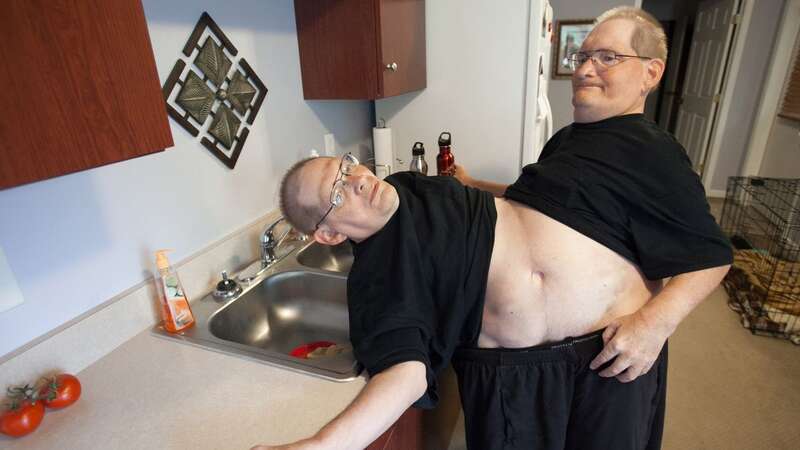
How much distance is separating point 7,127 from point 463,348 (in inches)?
34.3

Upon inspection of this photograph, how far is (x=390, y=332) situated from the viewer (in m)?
0.79

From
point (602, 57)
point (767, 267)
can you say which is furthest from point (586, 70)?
point (767, 267)

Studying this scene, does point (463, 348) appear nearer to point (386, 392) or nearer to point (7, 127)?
point (386, 392)

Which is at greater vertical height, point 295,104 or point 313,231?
point 295,104

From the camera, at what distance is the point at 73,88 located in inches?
23.2

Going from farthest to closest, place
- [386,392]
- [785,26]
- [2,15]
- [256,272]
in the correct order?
[785,26] < [256,272] < [386,392] < [2,15]

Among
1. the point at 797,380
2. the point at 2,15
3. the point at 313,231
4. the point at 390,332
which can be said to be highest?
the point at 2,15

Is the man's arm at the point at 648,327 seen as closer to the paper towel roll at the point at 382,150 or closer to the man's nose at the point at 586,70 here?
the man's nose at the point at 586,70

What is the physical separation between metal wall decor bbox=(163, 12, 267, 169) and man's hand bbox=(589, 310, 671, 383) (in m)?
1.15

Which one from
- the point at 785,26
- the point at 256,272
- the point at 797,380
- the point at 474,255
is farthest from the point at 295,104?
the point at 785,26

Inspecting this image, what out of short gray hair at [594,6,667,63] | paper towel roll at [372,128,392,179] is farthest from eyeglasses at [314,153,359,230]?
paper towel roll at [372,128,392,179]

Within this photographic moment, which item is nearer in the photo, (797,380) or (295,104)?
(295,104)

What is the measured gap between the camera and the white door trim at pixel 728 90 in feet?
12.7

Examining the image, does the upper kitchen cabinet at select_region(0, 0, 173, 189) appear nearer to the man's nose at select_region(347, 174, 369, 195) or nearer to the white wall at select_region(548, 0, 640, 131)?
the man's nose at select_region(347, 174, 369, 195)
